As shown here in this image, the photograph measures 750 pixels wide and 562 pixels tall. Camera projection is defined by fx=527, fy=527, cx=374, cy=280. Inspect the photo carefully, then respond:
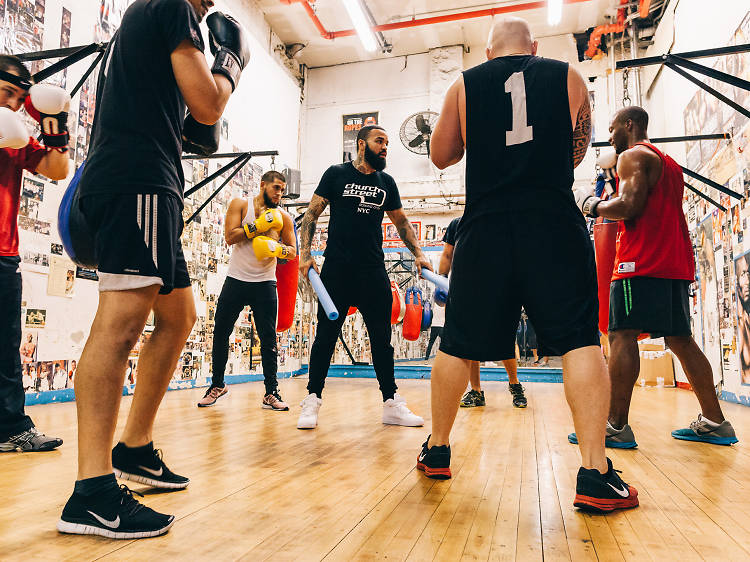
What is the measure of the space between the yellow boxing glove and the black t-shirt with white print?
858mm

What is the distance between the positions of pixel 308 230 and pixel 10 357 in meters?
1.58

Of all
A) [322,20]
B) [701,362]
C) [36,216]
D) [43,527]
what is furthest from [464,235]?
[322,20]

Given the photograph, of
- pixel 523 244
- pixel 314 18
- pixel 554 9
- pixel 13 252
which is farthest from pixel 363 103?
pixel 523 244

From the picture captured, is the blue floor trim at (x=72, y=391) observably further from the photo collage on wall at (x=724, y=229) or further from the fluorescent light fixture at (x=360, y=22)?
the fluorescent light fixture at (x=360, y=22)

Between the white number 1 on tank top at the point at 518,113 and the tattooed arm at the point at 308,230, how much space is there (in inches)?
62.7

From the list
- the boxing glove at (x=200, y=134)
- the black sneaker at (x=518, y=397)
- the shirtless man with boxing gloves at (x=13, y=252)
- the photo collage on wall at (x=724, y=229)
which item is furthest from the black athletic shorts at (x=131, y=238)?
the photo collage on wall at (x=724, y=229)

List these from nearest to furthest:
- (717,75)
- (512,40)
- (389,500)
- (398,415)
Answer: (389,500)
(512,40)
(717,75)
(398,415)

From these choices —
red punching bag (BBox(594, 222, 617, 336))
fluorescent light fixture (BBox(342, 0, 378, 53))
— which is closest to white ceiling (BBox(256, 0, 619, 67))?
fluorescent light fixture (BBox(342, 0, 378, 53))

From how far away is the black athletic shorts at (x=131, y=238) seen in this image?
130cm

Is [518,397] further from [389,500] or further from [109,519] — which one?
[109,519]

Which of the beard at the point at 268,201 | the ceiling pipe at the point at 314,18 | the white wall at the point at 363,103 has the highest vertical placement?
the ceiling pipe at the point at 314,18

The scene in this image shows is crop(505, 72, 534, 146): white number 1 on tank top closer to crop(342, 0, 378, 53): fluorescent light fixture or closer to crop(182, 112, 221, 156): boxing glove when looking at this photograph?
crop(182, 112, 221, 156): boxing glove

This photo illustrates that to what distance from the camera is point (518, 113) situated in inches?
64.6

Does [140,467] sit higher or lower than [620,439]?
higher
